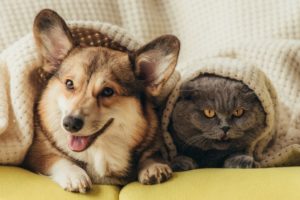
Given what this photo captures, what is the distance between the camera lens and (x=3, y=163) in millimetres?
1364

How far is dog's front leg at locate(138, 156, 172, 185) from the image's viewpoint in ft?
4.24

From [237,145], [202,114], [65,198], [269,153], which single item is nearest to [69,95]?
[65,198]

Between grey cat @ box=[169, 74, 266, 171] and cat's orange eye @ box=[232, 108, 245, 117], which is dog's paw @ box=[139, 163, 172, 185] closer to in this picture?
grey cat @ box=[169, 74, 266, 171]

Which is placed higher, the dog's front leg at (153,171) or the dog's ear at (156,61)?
the dog's ear at (156,61)

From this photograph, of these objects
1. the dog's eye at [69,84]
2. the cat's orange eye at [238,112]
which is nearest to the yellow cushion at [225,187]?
the cat's orange eye at [238,112]

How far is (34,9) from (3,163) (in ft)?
1.86

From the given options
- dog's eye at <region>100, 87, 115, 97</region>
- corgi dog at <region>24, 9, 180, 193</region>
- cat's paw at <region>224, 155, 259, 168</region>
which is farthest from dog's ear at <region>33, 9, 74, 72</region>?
cat's paw at <region>224, 155, 259, 168</region>

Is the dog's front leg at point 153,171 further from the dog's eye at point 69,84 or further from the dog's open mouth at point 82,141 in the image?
the dog's eye at point 69,84

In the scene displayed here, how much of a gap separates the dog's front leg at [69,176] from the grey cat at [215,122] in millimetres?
290

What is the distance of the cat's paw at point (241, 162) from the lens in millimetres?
1410

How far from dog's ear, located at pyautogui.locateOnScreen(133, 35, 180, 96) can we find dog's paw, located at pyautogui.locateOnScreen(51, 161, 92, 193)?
0.27m

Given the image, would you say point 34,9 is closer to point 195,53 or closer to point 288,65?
point 195,53

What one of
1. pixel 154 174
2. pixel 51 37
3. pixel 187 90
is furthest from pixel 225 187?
pixel 51 37

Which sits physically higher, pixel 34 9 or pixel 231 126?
pixel 34 9
